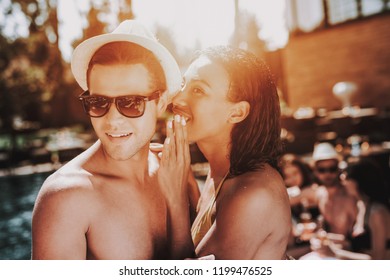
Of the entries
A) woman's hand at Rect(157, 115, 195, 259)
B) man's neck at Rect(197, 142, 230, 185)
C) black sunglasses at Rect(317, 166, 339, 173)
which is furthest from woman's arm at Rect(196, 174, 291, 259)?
black sunglasses at Rect(317, 166, 339, 173)

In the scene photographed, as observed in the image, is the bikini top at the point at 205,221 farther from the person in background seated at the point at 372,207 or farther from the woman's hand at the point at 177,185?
the person in background seated at the point at 372,207

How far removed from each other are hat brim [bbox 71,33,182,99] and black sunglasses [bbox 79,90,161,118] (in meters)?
0.14

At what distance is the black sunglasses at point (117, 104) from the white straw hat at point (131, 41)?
14 cm

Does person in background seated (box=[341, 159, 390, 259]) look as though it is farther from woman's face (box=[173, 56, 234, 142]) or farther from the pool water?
the pool water

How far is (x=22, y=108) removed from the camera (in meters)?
8.73

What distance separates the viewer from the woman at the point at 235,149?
4.96ft

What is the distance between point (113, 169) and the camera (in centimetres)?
158

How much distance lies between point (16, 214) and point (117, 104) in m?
5.71

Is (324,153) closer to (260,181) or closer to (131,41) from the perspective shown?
(260,181)

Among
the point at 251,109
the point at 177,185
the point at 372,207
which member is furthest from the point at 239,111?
the point at 372,207

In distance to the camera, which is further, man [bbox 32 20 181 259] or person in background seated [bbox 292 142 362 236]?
person in background seated [bbox 292 142 362 236]

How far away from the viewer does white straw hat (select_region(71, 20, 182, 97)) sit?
1.43 meters

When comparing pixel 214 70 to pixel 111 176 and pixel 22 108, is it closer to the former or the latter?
pixel 111 176
